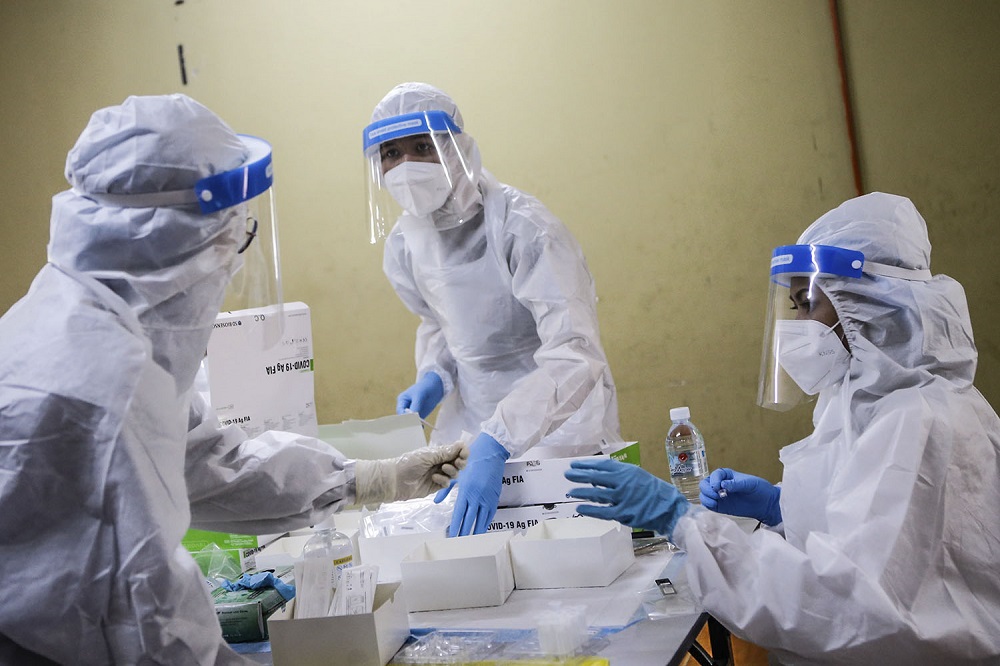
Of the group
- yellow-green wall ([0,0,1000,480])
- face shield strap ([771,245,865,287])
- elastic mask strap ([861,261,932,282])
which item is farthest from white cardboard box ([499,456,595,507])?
yellow-green wall ([0,0,1000,480])

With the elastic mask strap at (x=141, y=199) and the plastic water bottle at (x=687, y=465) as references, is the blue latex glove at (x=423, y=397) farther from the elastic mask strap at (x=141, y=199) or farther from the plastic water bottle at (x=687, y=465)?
the elastic mask strap at (x=141, y=199)

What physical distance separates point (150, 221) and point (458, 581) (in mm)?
800

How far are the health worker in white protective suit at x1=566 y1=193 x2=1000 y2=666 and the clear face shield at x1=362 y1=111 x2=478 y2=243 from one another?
1105 mm

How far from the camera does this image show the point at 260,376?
207cm

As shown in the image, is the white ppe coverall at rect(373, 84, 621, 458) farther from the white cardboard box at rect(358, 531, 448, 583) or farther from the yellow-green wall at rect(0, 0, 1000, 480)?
the yellow-green wall at rect(0, 0, 1000, 480)

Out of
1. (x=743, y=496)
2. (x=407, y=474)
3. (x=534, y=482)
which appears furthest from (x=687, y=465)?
(x=407, y=474)

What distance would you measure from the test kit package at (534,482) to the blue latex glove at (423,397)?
0.80 metres

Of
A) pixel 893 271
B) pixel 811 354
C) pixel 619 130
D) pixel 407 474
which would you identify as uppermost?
pixel 619 130

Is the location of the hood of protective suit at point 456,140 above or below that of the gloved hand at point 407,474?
above

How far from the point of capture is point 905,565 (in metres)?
1.27

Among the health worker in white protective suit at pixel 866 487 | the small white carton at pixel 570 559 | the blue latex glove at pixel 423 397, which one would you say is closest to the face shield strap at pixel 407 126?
the blue latex glove at pixel 423 397

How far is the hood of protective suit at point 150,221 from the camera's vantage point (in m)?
1.19

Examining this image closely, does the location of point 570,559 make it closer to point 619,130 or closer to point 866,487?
point 866,487

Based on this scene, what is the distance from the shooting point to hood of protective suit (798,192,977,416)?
1.44m
